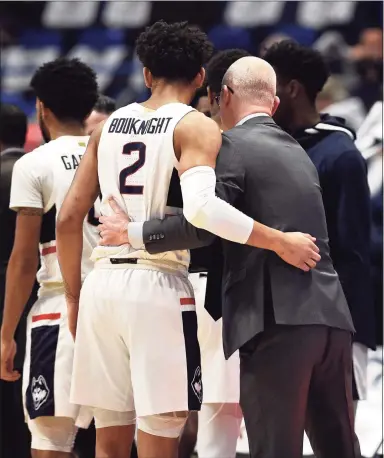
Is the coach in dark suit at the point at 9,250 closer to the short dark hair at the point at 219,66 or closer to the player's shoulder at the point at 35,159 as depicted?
the player's shoulder at the point at 35,159

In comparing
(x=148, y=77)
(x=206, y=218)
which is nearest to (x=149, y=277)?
(x=206, y=218)

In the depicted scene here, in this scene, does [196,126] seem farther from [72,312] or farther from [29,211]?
[29,211]

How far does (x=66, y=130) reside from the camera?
446 cm

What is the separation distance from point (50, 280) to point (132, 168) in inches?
37.0

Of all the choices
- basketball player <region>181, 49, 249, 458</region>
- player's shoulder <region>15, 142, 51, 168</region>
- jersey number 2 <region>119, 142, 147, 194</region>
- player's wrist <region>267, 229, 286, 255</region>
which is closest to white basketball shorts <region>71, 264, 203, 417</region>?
jersey number 2 <region>119, 142, 147, 194</region>

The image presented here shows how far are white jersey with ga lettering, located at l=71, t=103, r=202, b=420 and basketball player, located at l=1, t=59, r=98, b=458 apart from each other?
1.83 feet

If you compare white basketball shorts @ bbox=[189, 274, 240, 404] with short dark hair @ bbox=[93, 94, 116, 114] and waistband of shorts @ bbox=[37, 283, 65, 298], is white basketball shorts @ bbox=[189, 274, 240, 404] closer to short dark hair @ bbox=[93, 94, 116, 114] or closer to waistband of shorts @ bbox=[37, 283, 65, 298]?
waistband of shorts @ bbox=[37, 283, 65, 298]

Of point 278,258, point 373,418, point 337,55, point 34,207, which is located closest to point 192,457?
point 373,418

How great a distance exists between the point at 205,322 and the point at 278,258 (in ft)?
3.54

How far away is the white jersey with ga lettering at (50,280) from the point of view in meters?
4.18

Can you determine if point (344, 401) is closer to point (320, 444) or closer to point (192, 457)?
point (320, 444)

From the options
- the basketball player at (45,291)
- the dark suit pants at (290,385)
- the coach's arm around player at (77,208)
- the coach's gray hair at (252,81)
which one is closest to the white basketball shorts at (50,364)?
the basketball player at (45,291)

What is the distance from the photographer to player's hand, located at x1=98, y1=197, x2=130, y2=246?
3.54 metres

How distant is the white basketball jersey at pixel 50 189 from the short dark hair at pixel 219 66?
67cm
